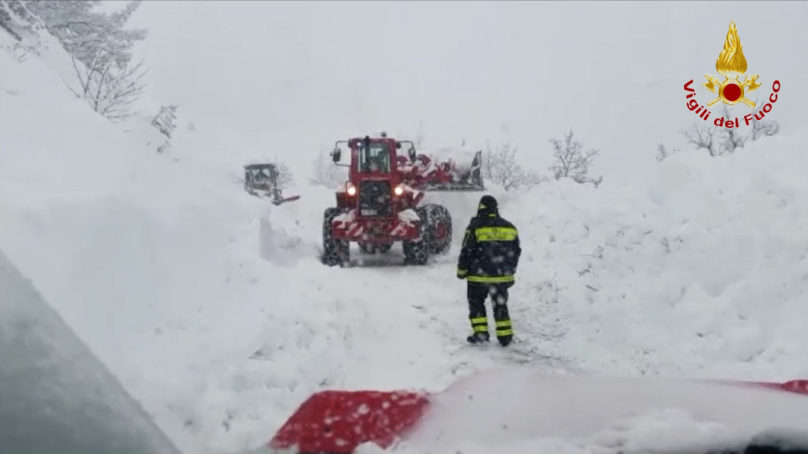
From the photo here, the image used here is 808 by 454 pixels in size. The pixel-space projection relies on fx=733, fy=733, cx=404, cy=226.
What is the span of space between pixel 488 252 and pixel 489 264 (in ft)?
0.45

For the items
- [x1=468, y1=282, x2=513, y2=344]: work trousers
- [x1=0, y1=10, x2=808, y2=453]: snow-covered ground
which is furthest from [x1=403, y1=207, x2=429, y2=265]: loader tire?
[x1=468, y1=282, x2=513, y2=344]: work trousers

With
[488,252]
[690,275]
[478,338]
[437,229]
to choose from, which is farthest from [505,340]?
[437,229]

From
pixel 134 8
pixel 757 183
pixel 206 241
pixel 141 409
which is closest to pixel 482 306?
pixel 206 241

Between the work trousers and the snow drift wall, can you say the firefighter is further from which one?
the snow drift wall

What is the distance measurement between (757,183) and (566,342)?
3.39m

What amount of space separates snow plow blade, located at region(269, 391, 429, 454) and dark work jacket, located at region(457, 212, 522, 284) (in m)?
5.45

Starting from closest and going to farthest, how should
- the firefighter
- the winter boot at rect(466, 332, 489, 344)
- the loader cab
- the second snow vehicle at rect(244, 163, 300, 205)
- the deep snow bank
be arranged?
the deep snow bank
the firefighter
the winter boot at rect(466, 332, 489, 344)
the loader cab
the second snow vehicle at rect(244, 163, 300, 205)

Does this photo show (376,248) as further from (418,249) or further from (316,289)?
(316,289)

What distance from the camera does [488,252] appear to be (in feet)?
26.8

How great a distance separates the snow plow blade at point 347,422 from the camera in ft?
8.03

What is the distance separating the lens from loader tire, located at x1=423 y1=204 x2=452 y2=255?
49.8ft

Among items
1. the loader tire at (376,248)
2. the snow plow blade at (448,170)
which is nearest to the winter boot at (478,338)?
the loader tire at (376,248)

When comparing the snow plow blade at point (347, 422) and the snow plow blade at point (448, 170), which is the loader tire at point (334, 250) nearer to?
the snow plow blade at point (448, 170)

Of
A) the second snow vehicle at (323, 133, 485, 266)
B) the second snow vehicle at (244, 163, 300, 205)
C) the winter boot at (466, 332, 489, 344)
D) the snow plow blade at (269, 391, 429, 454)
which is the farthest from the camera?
the second snow vehicle at (244, 163, 300, 205)
